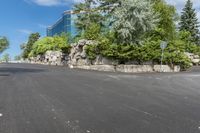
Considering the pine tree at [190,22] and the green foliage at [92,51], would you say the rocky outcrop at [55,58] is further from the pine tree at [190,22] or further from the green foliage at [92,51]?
the pine tree at [190,22]

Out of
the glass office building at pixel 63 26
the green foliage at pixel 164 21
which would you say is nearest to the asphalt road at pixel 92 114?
the green foliage at pixel 164 21

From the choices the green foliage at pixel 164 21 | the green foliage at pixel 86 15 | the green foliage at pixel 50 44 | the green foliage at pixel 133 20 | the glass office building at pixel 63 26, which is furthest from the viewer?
the glass office building at pixel 63 26

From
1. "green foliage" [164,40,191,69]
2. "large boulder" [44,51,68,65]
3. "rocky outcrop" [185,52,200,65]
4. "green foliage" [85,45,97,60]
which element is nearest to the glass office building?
"large boulder" [44,51,68,65]

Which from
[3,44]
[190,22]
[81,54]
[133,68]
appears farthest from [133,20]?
[3,44]

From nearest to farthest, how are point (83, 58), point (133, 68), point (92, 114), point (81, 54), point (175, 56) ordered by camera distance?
point (92, 114) < point (133, 68) < point (175, 56) < point (83, 58) < point (81, 54)

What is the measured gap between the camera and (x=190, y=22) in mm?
57938

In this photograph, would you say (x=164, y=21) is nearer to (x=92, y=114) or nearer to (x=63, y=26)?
(x=92, y=114)

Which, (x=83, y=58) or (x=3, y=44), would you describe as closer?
(x=83, y=58)

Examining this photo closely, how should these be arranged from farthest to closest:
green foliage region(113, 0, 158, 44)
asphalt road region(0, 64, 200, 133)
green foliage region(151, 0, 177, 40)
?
green foliage region(151, 0, 177, 40)
green foliage region(113, 0, 158, 44)
asphalt road region(0, 64, 200, 133)

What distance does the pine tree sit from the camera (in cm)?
5778

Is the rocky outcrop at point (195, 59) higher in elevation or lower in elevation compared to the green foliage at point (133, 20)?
lower

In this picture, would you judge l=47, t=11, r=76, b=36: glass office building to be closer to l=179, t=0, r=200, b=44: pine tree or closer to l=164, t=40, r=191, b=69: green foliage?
l=179, t=0, r=200, b=44: pine tree

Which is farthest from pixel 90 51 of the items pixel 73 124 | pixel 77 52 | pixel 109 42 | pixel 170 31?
pixel 73 124

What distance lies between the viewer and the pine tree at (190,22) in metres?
57.8
